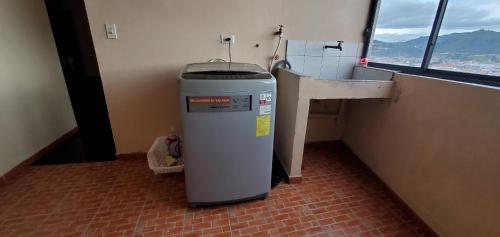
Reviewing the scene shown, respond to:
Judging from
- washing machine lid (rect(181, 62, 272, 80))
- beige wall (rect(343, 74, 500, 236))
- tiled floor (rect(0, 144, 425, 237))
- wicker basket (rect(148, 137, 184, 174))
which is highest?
washing machine lid (rect(181, 62, 272, 80))

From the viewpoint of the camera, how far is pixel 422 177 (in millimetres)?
1371

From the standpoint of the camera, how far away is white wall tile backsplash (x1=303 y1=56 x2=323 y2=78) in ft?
6.72

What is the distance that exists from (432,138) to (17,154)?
10.9 ft

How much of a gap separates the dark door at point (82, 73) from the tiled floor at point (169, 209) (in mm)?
501

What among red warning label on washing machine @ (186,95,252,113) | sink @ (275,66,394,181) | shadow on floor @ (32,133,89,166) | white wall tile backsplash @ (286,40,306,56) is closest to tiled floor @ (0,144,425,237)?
shadow on floor @ (32,133,89,166)

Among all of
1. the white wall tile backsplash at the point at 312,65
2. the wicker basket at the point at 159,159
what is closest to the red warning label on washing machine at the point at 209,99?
the wicker basket at the point at 159,159

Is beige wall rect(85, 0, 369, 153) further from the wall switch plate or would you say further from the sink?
the sink

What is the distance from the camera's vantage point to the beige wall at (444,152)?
100 cm

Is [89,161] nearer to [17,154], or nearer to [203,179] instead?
[17,154]

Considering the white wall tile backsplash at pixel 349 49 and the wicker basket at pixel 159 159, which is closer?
the wicker basket at pixel 159 159

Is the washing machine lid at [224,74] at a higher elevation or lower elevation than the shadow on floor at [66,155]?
higher

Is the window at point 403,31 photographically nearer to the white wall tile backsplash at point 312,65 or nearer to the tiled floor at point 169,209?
the white wall tile backsplash at point 312,65

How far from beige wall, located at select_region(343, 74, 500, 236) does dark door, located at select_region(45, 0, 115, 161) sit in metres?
2.65

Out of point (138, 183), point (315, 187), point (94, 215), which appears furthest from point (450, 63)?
point (94, 215)
